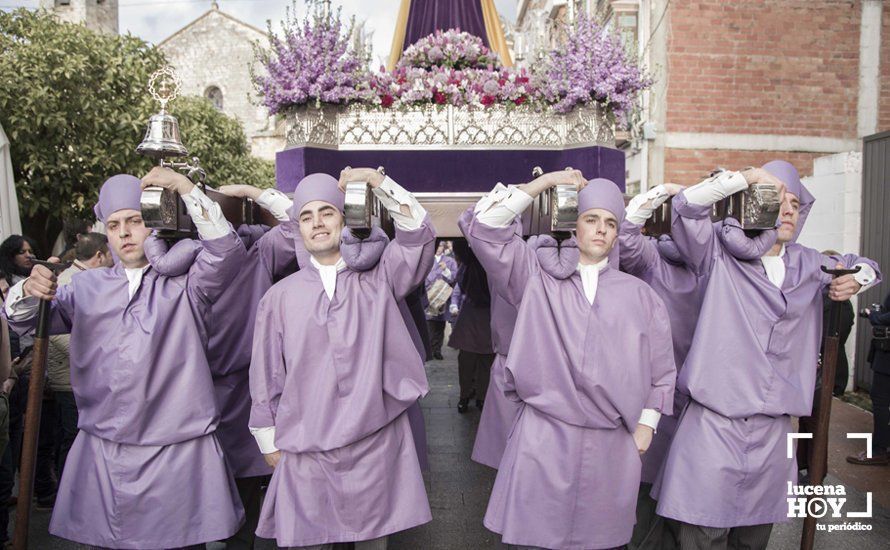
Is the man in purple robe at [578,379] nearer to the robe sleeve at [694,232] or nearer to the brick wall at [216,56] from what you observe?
the robe sleeve at [694,232]

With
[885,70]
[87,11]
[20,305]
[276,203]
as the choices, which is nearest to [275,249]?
[276,203]

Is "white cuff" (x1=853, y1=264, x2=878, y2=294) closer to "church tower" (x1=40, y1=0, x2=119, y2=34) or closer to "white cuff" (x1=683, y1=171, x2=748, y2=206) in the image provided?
"white cuff" (x1=683, y1=171, x2=748, y2=206)

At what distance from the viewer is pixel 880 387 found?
5.43 m

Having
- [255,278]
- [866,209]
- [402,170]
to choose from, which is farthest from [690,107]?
[255,278]

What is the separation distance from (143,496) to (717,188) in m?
2.90

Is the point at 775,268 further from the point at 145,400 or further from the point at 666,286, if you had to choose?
the point at 145,400

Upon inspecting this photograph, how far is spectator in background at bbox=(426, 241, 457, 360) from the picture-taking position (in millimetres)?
9984

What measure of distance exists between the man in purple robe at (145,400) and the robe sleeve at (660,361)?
1.88 m

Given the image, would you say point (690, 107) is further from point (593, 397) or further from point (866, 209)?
point (593, 397)

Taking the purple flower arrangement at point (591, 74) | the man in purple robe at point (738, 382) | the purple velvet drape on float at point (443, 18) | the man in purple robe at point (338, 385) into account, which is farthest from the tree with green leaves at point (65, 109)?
the man in purple robe at point (738, 382)

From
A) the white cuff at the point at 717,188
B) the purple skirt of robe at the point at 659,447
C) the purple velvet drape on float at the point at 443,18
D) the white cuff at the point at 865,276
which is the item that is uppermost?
the purple velvet drape on float at the point at 443,18

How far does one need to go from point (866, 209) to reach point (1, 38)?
1039 cm

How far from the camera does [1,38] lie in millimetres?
9180

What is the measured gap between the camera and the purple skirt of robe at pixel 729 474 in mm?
3350
